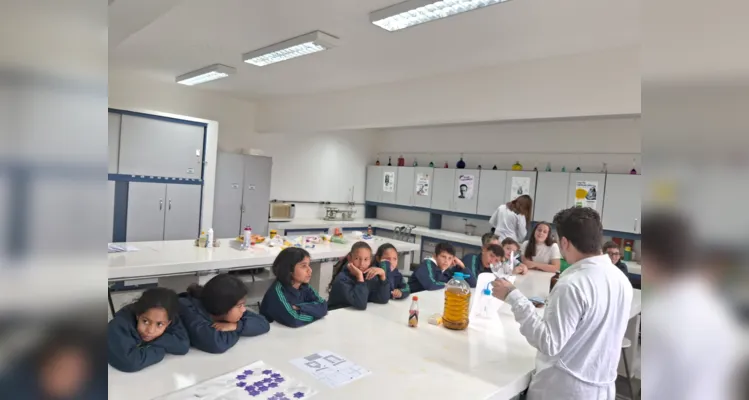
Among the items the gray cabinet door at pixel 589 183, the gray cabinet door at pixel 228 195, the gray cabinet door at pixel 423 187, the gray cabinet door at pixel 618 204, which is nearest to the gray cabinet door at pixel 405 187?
the gray cabinet door at pixel 423 187

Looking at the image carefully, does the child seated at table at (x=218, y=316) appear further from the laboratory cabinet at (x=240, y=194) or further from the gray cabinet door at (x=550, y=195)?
the gray cabinet door at (x=550, y=195)

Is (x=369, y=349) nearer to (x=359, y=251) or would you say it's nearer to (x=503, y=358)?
(x=503, y=358)

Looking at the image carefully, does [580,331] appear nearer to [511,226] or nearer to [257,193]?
[511,226]

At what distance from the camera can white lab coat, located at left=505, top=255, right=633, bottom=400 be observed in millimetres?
1563

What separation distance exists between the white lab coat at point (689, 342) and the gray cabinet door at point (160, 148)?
553 cm

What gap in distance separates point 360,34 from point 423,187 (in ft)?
13.4

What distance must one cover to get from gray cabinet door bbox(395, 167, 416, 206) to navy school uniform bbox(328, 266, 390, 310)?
4.74m

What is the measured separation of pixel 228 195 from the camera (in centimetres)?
595

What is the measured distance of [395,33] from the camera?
10.4 feet

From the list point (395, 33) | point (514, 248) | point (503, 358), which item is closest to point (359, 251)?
point (503, 358)

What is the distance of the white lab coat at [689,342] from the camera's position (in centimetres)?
31

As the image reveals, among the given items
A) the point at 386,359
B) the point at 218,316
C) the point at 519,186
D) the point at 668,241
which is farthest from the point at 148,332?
the point at 519,186

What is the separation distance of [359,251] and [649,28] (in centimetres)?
227

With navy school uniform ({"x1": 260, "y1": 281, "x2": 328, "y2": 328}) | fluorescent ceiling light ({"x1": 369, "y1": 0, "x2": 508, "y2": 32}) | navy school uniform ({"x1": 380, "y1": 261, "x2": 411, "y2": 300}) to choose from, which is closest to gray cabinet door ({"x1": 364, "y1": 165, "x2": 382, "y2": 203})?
fluorescent ceiling light ({"x1": 369, "y1": 0, "x2": 508, "y2": 32})
